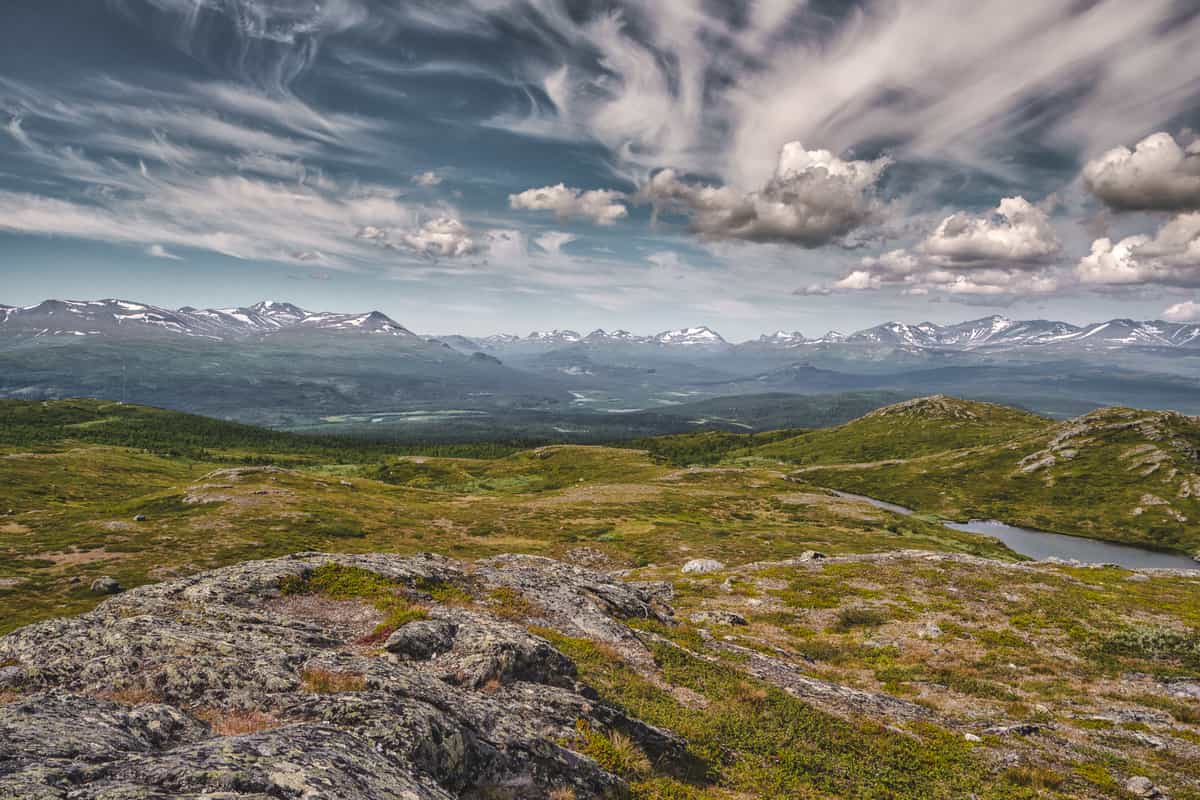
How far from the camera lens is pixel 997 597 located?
48156 mm

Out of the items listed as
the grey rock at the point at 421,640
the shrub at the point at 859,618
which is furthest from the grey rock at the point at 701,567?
the grey rock at the point at 421,640

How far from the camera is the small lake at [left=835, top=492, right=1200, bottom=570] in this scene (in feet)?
457

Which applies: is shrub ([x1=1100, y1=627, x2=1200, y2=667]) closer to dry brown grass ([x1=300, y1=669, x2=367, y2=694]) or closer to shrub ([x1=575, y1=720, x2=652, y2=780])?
shrub ([x1=575, y1=720, x2=652, y2=780])

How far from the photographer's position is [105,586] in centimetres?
5638

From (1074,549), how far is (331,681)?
8127 inches

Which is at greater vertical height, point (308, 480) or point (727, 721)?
point (727, 721)

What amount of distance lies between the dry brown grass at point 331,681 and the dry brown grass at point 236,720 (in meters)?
1.66

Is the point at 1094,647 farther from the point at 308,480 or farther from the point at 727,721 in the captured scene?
the point at 308,480

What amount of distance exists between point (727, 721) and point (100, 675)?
21977 mm

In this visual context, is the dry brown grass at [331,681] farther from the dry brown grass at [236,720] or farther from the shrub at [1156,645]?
the shrub at [1156,645]

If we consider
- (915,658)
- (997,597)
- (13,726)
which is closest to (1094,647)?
(997,597)

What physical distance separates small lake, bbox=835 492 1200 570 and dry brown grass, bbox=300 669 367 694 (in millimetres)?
172545

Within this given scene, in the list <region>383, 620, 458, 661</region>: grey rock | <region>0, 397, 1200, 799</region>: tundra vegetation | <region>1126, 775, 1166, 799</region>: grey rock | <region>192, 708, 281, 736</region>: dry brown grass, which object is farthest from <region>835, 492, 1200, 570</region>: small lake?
<region>192, 708, 281, 736</region>: dry brown grass

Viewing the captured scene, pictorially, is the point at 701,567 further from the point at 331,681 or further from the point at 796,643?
the point at 331,681
